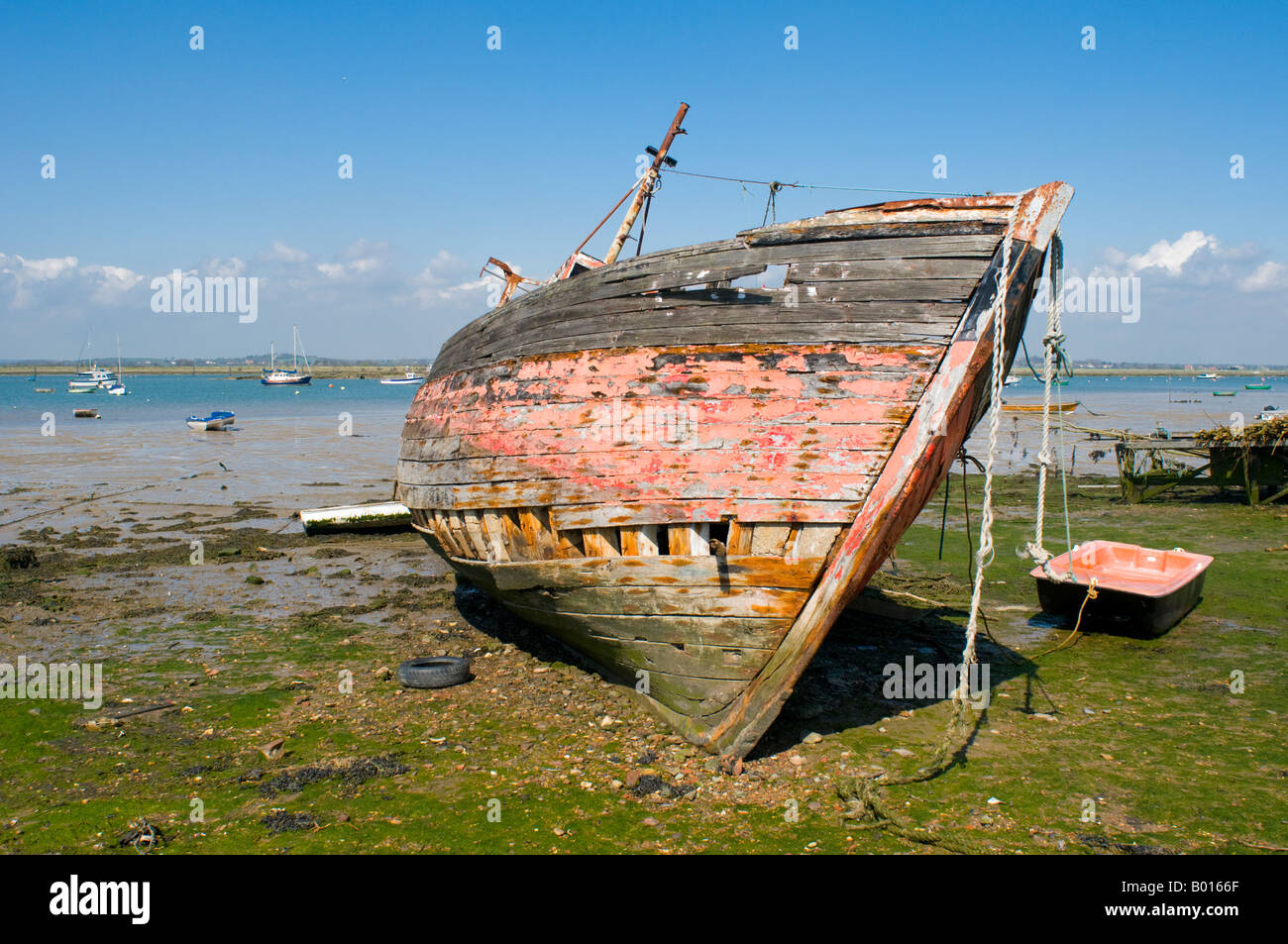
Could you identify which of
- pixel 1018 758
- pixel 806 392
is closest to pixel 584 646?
pixel 806 392

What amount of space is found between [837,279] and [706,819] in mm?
3379

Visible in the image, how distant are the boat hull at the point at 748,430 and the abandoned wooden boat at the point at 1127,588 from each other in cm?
360

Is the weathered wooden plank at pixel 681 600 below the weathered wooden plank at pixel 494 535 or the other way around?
below

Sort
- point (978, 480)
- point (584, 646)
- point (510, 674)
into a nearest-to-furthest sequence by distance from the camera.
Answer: point (584, 646)
point (510, 674)
point (978, 480)

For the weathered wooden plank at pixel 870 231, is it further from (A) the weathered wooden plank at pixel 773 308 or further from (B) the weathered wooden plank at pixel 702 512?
(B) the weathered wooden plank at pixel 702 512

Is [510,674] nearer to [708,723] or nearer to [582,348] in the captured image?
[708,723]

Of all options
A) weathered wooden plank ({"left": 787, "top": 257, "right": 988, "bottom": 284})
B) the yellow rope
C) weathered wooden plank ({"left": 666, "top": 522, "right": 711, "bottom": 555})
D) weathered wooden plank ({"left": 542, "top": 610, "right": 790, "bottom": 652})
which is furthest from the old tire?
the yellow rope

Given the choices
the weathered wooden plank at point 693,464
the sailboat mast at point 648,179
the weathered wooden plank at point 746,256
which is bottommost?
the weathered wooden plank at point 693,464

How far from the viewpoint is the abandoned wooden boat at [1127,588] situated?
325 inches

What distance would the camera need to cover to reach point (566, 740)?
6012 millimetres

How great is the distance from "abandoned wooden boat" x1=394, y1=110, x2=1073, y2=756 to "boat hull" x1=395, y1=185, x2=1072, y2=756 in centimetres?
1

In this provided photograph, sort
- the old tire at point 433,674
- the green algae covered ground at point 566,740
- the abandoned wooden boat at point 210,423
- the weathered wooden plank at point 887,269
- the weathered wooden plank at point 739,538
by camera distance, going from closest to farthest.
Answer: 1. the green algae covered ground at point 566,740
2. the weathered wooden plank at point 887,269
3. the weathered wooden plank at point 739,538
4. the old tire at point 433,674
5. the abandoned wooden boat at point 210,423

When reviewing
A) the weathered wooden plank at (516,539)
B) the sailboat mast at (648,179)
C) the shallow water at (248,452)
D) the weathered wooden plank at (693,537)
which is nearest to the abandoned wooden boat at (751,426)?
the weathered wooden plank at (693,537)

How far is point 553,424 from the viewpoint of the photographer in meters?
5.89
